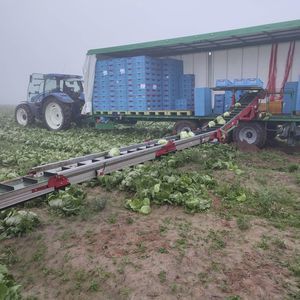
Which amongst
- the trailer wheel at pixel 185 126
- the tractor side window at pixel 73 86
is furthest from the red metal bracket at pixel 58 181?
the tractor side window at pixel 73 86

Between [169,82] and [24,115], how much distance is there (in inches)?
330

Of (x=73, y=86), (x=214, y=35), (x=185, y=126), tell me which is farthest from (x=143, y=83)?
(x=73, y=86)

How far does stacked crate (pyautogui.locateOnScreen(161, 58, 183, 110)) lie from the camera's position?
13.3 m

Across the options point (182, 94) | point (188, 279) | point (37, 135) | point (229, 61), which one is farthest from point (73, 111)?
point (188, 279)

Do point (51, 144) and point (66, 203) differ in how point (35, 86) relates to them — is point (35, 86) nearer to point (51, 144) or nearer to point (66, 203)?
point (51, 144)

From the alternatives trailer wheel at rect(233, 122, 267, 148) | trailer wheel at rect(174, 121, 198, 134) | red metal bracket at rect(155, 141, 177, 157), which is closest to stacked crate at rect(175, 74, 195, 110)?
trailer wheel at rect(174, 121, 198, 134)

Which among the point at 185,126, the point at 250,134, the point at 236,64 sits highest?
the point at 236,64

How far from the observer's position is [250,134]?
1085 centimetres

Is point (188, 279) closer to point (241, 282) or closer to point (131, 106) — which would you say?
point (241, 282)

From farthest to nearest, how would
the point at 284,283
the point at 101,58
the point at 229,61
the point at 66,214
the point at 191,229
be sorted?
the point at 101,58, the point at 229,61, the point at 66,214, the point at 191,229, the point at 284,283

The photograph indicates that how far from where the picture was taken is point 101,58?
47.6 feet

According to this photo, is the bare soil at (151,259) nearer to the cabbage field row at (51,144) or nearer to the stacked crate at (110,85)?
the cabbage field row at (51,144)

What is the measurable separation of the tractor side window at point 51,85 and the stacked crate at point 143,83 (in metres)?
4.69

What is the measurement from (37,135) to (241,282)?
1164cm
